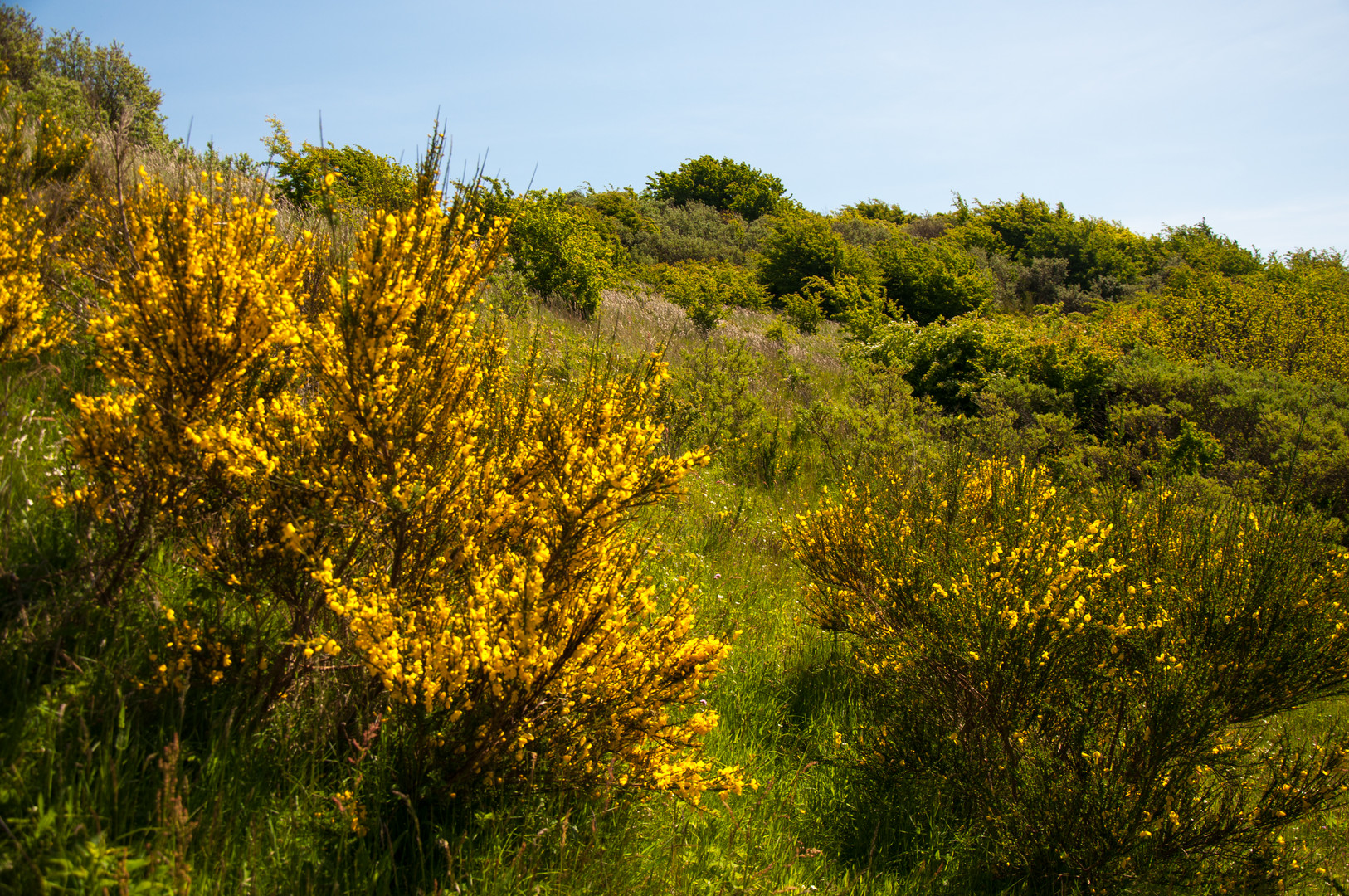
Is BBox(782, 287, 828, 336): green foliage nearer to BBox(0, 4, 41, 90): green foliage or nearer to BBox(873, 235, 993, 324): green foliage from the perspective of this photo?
BBox(873, 235, 993, 324): green foliage

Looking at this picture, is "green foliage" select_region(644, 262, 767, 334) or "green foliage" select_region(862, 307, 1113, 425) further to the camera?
"green foliage" select_region(644, 262, 767, 334)

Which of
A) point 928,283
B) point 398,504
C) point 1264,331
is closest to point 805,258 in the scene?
point 928,283

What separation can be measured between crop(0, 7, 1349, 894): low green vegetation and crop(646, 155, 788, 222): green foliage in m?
38.7

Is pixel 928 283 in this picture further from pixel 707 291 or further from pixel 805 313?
pixel 707 291

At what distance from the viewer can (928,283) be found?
2339 centimetres

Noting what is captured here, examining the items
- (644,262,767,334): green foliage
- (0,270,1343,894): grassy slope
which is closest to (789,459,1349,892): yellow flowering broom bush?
(0,270,1343,894): grassy slope

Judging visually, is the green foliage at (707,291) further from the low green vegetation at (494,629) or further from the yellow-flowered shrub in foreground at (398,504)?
the yellow-flowered shrub in foreground at (398,504)

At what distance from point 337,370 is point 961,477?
13.7 ft

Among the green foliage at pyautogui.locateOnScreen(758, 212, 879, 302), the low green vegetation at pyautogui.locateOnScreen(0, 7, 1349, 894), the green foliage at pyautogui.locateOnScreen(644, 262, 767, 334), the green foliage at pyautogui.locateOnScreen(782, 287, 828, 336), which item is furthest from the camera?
the green foliage at pyautogui.locateOnScreen(758, 212, 879, 302)

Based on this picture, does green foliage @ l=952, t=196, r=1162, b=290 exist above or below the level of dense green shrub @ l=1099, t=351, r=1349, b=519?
above

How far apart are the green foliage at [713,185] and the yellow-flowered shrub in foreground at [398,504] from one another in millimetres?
41286

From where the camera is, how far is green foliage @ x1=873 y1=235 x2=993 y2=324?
23.1m

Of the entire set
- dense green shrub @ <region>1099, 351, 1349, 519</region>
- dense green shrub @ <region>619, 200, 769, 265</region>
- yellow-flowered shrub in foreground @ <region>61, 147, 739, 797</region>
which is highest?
dense green shrub @ <region>619, 200, 769, 265</region>

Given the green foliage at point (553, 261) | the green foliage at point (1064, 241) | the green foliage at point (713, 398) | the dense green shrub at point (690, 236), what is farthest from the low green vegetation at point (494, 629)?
the green foliage at point (1064, 241)
